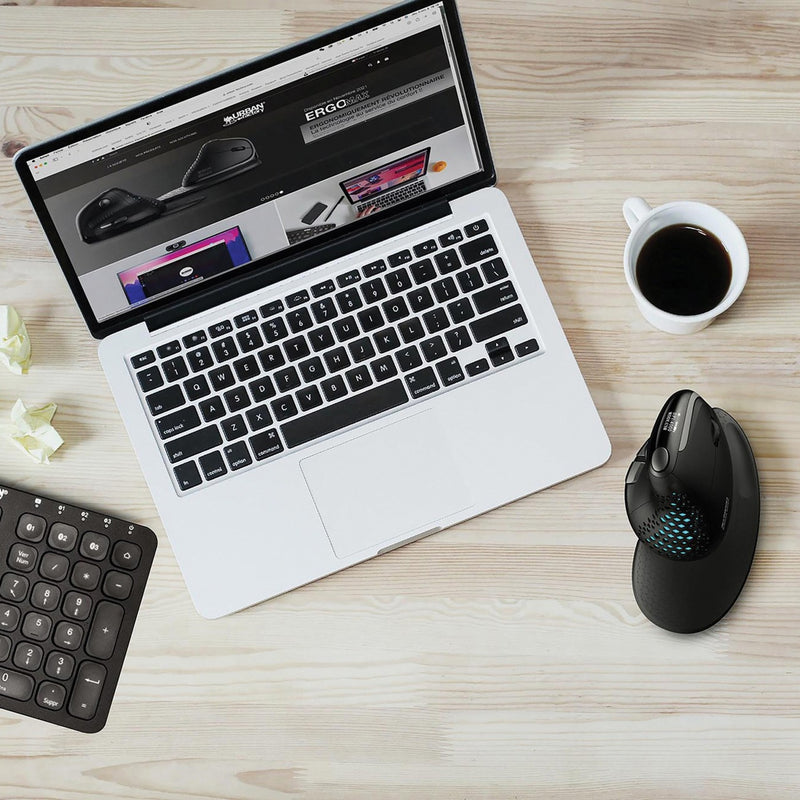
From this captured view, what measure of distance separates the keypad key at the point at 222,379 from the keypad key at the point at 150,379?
0.05 m

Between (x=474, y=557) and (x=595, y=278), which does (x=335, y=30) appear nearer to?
(x=595, y=278)

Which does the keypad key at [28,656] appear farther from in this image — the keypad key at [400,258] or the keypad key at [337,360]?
the keypad key at [400,258]

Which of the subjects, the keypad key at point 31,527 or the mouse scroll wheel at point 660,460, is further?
the keypad key at point 31,527

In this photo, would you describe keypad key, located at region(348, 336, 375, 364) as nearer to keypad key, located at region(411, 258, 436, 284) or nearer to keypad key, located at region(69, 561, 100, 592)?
keypad key, located at region(411, 258, 436, 284)

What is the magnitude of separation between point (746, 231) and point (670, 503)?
0.97 feet

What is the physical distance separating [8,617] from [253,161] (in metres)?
0.46

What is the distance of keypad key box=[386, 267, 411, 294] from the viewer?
0.77 m

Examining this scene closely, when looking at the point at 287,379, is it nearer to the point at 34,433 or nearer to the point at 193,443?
the point at 193,443

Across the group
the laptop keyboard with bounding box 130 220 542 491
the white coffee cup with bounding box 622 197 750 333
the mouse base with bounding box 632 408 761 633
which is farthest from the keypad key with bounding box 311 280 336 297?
the mouse base with bounding box 632 408 761 633

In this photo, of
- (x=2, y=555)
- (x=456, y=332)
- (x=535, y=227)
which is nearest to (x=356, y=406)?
(x=456, y=332)

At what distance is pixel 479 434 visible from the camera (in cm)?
76

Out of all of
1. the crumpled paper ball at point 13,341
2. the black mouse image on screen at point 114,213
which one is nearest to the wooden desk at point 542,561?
the crumpled paper ball at point 13,341

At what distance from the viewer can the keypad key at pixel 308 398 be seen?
30.0 inches

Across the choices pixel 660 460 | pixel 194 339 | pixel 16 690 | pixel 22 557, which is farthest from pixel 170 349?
pixel 660 460
